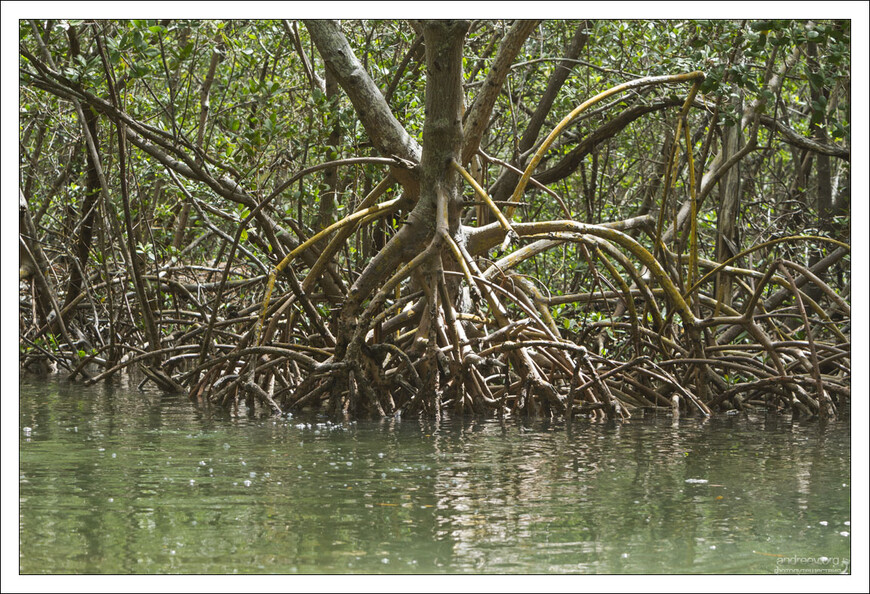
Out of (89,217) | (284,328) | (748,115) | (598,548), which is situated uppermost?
(748,115)

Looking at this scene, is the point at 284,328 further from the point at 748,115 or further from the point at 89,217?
the point at 748,115

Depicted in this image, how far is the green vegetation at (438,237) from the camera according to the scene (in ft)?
20.2

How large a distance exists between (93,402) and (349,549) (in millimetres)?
4401

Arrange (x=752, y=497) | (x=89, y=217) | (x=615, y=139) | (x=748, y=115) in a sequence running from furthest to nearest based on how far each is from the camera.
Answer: (x=615, y=139), (x=89, y=217), (x=748, y=115), (x=752, y=497)

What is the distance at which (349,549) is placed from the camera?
306 cm

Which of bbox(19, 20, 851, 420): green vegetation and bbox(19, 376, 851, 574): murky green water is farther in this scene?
bbox(19, 20, 851, 420): green vegetation

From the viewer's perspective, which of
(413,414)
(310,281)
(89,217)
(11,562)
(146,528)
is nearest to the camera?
(11,562)

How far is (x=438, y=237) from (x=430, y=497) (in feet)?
7.85

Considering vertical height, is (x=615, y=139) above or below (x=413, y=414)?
above

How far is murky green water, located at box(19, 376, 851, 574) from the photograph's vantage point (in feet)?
9.85

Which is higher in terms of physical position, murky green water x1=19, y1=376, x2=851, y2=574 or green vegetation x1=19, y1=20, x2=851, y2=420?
green vegetation x1=19, y1=20, x2=851, y2=420

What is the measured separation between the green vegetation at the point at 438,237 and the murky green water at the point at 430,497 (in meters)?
0.61

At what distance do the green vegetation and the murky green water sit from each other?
0.61 m

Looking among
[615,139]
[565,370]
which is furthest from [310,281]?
[615,139]
